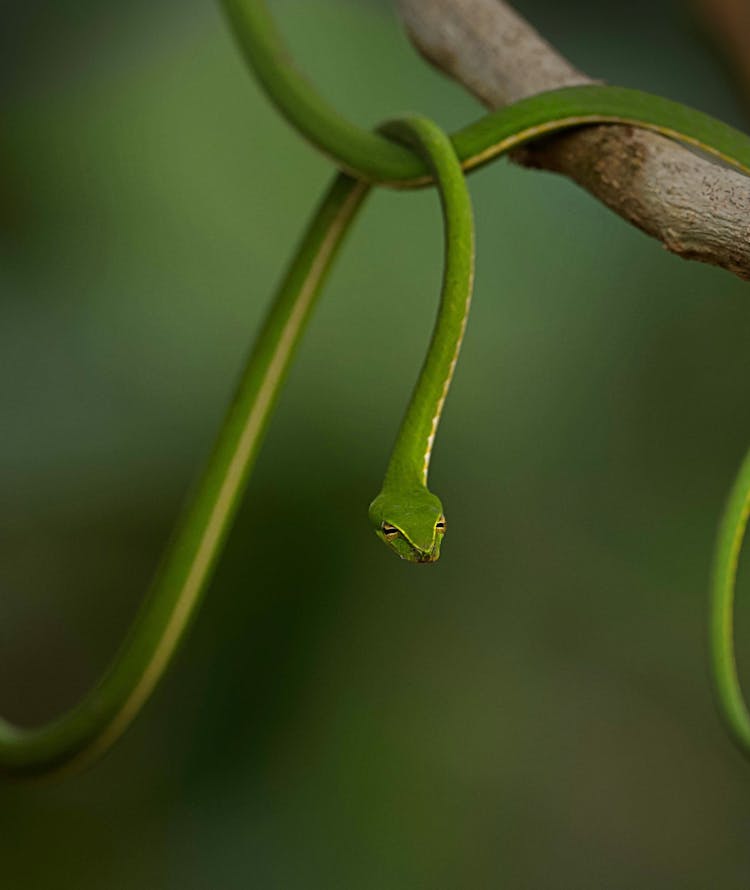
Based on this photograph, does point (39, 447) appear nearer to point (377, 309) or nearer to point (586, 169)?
point (377, 309)

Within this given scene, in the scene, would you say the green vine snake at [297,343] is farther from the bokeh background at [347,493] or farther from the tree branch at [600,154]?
the bokeh background at [347,493]

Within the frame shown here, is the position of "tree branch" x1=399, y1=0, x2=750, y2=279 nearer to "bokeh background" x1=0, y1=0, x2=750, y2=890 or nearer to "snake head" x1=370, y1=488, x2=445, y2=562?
"snake head" x1=370, y1=488, x2=445, y2=562

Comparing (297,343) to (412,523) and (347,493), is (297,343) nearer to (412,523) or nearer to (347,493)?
(412,523)

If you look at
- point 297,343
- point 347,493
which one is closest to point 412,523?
point 297,343

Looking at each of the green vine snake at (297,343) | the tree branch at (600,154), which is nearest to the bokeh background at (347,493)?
the green vine snake at (297,343)

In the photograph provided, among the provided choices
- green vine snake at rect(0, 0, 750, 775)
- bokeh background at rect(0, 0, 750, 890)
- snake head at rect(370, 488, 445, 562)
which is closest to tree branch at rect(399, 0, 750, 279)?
green vine snake at rect(0, 0, 750, 775)

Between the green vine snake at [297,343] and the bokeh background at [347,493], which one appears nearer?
the green vine snake at [297,343]
